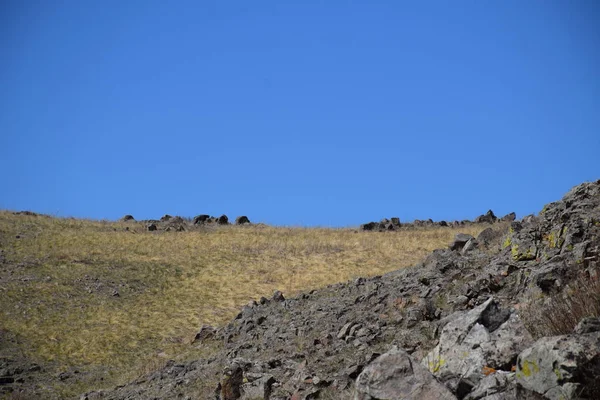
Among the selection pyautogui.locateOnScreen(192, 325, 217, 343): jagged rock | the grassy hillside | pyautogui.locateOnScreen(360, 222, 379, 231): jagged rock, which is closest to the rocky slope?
pyautogui.locateOnScreen(192, 325, 217, 343): jagged rock

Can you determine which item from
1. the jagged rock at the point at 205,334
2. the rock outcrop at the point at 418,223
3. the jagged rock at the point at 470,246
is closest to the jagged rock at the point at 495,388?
the jagged rock at the point at 470,246

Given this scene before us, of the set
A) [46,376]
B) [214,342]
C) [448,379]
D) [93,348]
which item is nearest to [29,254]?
[93,348]

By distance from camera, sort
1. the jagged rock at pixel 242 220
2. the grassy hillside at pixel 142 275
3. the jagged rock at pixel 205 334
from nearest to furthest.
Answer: the jagged rock at pixel 205 334, the grassy hillside at pixel 142 275, the jagged rock at pixel 242 220

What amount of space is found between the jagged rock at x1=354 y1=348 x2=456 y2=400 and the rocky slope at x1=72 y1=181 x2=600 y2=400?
14 millimetres

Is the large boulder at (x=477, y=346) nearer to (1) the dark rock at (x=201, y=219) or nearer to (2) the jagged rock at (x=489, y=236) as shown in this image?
(2) the jagged rock at (x=489, y=236)

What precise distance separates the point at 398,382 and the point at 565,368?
2.15 meters

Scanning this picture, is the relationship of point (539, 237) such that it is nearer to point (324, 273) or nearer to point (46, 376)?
point (46, 376)

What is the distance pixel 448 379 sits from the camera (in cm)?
934

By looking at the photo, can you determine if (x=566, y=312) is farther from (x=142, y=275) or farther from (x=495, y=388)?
(x=142, y=275)

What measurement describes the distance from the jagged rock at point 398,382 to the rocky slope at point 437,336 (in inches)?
0.5

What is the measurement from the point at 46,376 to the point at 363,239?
23840 mm

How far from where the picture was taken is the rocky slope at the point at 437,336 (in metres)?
8.30

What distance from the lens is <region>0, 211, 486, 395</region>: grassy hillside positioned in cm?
2689

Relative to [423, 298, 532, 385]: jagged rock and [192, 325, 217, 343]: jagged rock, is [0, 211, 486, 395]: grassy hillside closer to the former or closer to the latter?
[192, 325, 217, 343]: jagged rock
